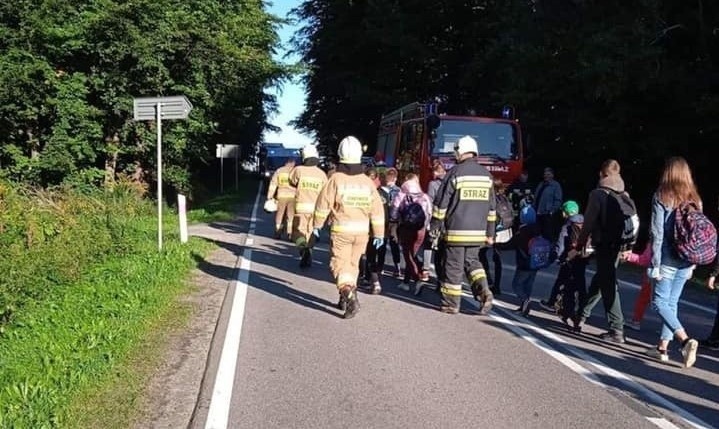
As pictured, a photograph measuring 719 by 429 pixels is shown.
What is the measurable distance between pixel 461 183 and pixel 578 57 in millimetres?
11998

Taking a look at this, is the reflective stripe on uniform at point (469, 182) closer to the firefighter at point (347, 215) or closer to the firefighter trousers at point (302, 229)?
the firefighter at point (347, 215)

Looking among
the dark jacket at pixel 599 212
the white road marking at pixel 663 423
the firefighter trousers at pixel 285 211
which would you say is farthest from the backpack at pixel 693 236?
the firefighter trousers at pixel 285 211

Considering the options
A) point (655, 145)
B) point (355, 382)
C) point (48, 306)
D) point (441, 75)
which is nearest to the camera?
point (355, 382)

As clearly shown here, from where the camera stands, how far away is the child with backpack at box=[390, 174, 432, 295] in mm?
10297

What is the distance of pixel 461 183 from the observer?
874cm

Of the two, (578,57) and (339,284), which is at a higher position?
(578,57)

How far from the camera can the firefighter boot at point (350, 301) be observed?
8422 millimetres

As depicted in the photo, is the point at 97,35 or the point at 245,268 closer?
the point at 245,268

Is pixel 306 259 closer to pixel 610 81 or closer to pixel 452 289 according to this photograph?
pixel 452 289

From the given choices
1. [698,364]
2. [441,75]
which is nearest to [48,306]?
[698,364]

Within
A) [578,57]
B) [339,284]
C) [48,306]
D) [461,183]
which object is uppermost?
[578,57]

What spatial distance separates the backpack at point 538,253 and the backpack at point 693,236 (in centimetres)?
234

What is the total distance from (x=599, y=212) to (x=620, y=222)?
0.77 ft

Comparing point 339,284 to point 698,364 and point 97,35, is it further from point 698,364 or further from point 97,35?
point 97,35
